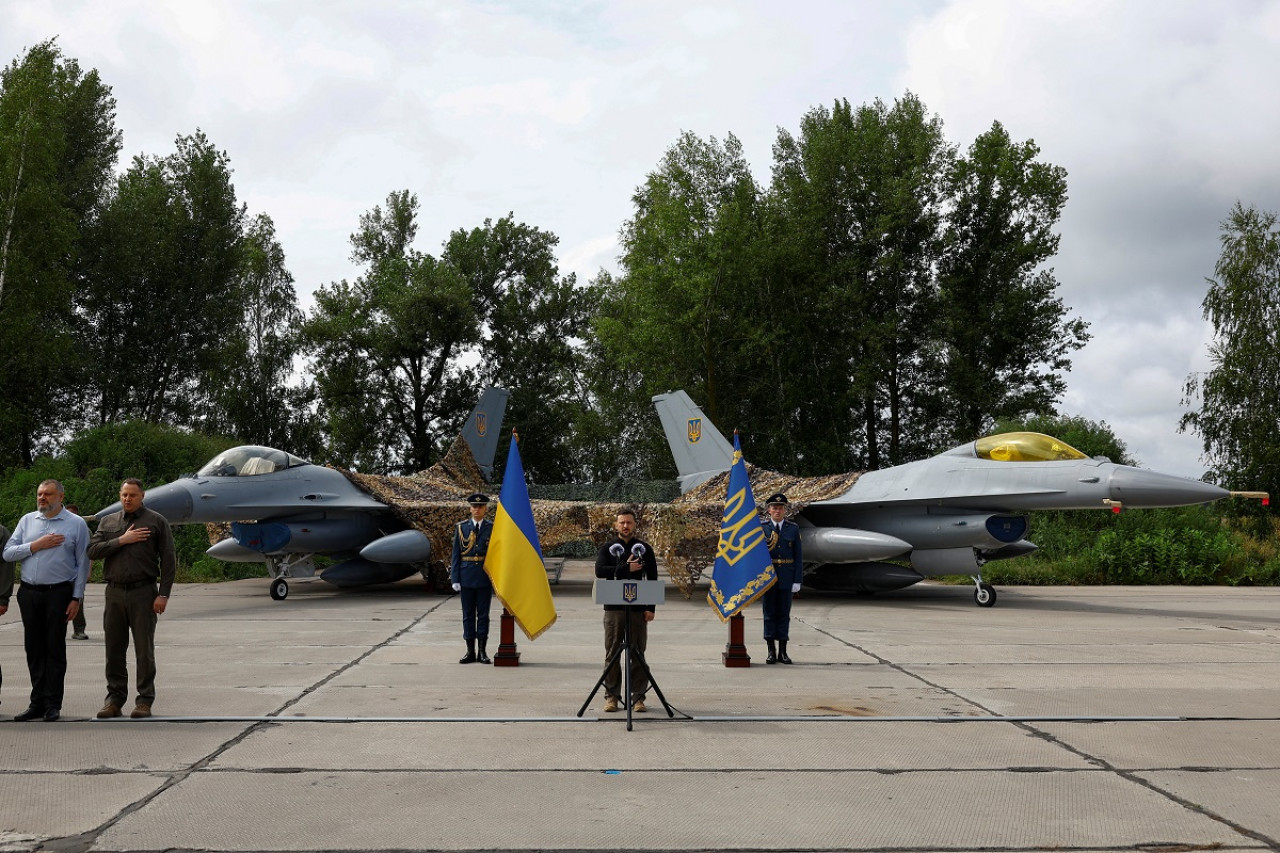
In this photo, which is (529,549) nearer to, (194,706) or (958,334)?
(194,706)

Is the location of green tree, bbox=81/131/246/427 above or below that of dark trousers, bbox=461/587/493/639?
above

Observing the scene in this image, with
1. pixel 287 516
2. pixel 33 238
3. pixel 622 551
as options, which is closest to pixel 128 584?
pixel 622 551

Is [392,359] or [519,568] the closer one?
[519,568]

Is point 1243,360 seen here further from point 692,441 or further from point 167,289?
point 167,289

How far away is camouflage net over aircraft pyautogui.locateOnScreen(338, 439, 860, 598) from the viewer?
16.2 meters

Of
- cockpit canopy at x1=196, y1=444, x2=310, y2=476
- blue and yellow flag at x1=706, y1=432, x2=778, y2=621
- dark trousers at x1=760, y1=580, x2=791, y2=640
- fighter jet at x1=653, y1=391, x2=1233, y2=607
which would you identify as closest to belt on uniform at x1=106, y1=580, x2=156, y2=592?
blue and yellow flag at x1=706, y1=432, x2=778, y2=621

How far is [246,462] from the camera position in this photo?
50.6 ft

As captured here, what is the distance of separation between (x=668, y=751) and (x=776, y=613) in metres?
3.82

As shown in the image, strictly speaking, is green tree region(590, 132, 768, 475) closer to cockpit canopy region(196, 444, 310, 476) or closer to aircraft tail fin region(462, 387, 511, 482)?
aircraft tail fin region(462, 387, 511, 482)

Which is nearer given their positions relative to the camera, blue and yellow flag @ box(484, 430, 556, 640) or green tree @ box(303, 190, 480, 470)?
blue and yellow flag @ box(484, 430, 556, 640)

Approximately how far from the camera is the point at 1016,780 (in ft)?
15.5

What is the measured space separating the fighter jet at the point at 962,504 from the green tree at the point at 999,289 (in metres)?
18.0

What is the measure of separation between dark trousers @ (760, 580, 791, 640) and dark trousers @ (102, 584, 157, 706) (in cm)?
532

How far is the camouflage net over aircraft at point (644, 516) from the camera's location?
1617cm
